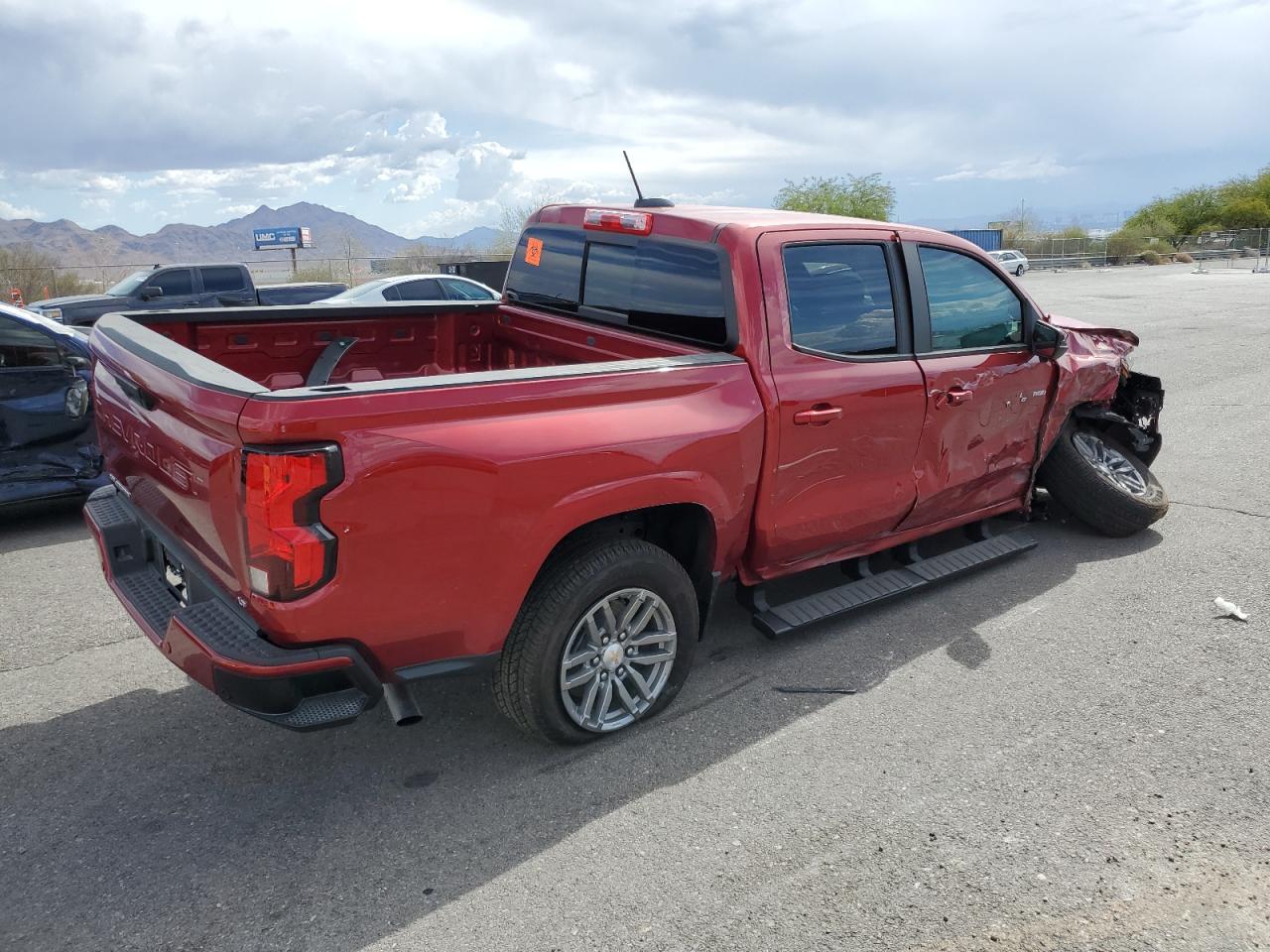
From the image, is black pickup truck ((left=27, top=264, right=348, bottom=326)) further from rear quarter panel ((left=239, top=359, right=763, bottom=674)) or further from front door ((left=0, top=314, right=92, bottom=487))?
rear quarter panel ((left=239, top=359, right=763, bottom=674))

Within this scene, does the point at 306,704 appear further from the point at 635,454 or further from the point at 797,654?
the point at 797,654

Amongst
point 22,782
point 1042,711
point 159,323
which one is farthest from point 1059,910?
point 159,323

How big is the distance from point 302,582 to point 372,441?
0.44 metres

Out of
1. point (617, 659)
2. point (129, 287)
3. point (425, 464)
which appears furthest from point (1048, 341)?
point (129, 287)

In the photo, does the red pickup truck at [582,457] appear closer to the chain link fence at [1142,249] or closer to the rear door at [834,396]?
the rear door at [834,396]

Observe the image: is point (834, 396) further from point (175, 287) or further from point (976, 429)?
point (175, 287)

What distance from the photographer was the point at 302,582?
2.64 m

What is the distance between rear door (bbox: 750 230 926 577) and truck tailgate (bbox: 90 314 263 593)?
1951 millimetres

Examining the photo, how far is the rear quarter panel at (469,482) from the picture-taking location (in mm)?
2652

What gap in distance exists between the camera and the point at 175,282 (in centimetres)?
1556

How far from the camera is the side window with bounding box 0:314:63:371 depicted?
5.95 metres

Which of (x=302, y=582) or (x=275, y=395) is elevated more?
(x=275, y=395)

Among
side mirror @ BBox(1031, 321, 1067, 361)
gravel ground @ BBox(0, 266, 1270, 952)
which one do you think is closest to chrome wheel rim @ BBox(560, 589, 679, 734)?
gravel ground @ BBox(0, 266, 1270, 952)

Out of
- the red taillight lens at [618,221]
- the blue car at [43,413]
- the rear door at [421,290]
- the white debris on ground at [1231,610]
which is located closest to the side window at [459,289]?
the rear door at [421,290]
